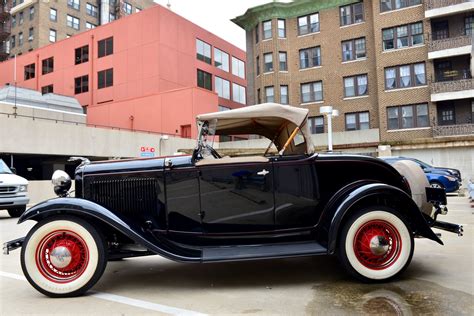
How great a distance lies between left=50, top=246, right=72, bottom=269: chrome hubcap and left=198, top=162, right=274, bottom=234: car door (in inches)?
57.7

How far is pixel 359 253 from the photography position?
4.10 meters

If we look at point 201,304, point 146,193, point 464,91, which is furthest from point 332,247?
point 464,91

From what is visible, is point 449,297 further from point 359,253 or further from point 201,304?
point 201,304

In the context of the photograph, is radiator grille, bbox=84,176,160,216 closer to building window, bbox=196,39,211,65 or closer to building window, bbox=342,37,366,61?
building window, bbox=342,37,366,61

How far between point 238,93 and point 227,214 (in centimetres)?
3831

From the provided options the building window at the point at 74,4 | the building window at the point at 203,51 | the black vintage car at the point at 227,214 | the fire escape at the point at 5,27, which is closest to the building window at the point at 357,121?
the building window at the point at 203,51

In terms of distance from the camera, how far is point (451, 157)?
2378 cm

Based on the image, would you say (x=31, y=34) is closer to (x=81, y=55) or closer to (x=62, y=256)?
(x=81, y=55)

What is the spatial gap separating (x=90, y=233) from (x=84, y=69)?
37.0 metres

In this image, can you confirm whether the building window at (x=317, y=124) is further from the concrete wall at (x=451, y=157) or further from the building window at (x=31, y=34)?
the building window at (x=31, y=34)

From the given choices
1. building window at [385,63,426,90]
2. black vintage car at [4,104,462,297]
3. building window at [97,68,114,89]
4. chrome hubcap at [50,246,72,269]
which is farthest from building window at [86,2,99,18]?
chrome hubcap at [50,246,72,269]

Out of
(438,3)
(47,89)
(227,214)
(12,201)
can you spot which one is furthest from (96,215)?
(47,89)

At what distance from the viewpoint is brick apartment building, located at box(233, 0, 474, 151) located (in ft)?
82.9

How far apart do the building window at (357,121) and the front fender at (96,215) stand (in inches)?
1070
